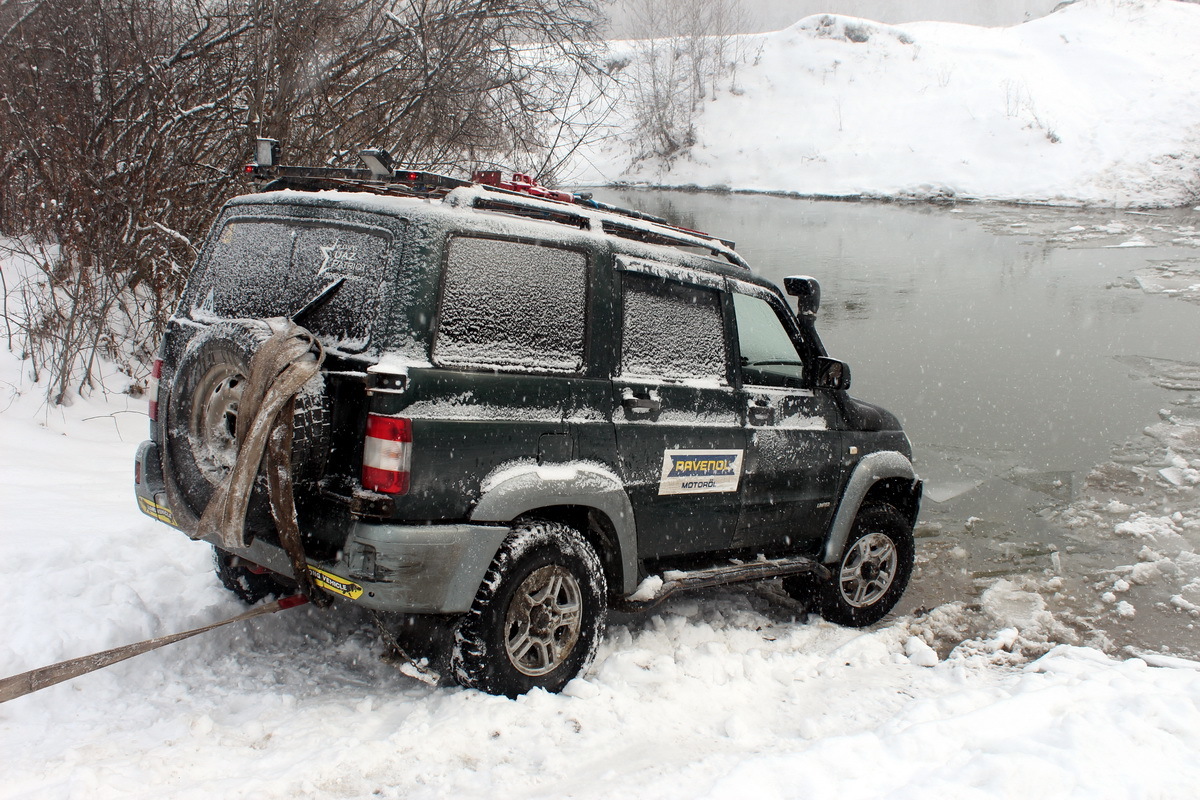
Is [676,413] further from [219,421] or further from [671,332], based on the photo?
[219,421]

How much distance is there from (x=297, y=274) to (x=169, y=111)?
6030mm

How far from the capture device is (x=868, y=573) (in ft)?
16.5

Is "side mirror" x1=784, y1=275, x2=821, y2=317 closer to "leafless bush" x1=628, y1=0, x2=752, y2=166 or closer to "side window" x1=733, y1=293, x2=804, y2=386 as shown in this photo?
"side window" x1=733, y1=293, x2=804, y2=386

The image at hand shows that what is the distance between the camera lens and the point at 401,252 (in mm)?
3123

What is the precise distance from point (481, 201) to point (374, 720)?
1964 millimetres

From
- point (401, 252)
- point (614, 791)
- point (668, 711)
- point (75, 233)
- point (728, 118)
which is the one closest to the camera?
point (614, 791)

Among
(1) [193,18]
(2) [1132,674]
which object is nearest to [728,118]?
(1) [193,18]

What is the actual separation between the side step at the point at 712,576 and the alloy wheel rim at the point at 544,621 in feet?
1.08

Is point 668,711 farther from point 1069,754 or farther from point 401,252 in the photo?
point 401,252

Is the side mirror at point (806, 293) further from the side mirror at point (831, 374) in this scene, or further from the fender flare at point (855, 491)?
A: the fender flare at point (855, 491)

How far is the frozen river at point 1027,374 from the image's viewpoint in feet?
19.6

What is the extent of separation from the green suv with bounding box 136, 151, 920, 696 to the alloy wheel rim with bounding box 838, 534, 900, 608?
0.69 m

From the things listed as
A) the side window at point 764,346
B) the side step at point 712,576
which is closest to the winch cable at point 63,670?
the side step at point 712,576

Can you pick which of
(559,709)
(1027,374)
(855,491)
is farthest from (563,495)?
(1027,374)
